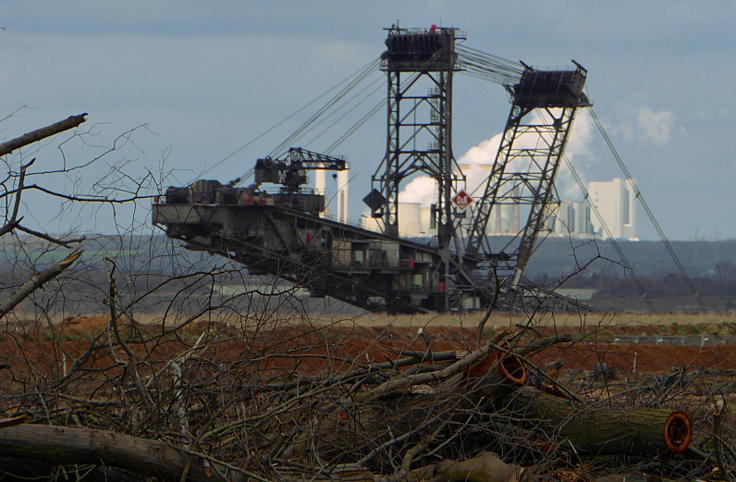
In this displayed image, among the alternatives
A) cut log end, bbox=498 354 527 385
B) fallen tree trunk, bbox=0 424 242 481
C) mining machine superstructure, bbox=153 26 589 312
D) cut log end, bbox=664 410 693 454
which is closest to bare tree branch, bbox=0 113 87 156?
fallen tree trunk, bbox=0 424 242 481

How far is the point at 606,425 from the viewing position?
8008 mm

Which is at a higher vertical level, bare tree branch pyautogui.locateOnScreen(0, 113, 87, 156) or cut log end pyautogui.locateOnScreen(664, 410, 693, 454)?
bare tree branch pyautogui.locateOnScreen(0, 113, 87, 156)

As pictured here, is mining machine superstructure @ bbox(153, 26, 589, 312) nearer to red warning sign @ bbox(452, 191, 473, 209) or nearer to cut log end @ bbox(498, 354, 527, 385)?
red warning sign @ bbox(452, 191, 473, 209)

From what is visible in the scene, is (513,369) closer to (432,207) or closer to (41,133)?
(41,133)

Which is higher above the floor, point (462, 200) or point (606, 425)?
point (462, 200)

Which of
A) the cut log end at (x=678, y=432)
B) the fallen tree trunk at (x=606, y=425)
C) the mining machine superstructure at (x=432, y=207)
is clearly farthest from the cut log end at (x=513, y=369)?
the mining machine superstructure at (x=432, y=207)

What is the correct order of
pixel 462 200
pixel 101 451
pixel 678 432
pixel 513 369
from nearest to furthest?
pixel 101 451, pixel 678 432, pixel 513 369, pixel 462 200

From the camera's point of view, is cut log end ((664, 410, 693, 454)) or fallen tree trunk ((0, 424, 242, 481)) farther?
cut log end ((664, 410, 693, 454))

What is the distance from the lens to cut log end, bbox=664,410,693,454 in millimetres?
7863

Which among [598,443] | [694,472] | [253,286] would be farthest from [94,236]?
[694,472]

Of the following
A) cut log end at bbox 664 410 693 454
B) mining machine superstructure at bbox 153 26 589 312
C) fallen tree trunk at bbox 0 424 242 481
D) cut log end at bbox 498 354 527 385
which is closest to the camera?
fallen tree trunk at bbox 0 424 242 481

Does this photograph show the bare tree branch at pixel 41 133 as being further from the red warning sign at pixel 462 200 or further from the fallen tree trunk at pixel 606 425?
the red warning sign at pixel 462 200

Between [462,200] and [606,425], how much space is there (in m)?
40.2

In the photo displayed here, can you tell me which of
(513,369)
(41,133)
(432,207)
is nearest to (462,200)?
(432,207)
